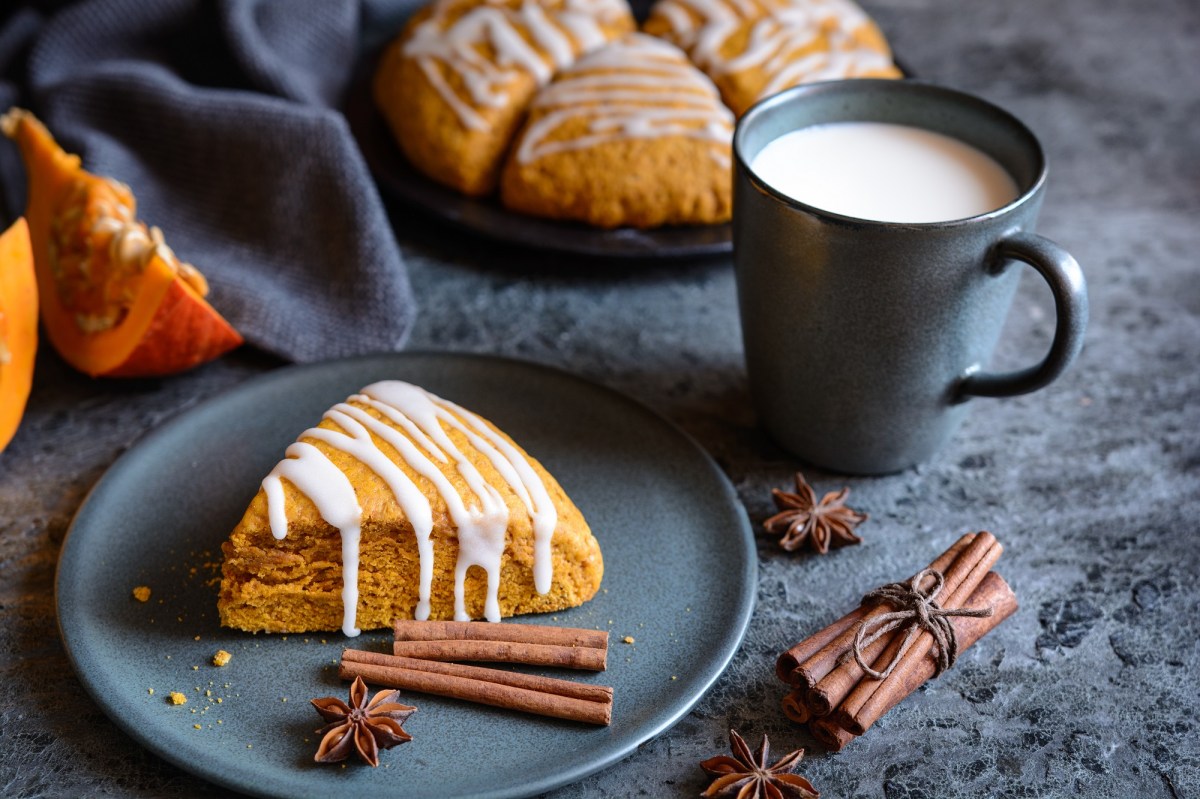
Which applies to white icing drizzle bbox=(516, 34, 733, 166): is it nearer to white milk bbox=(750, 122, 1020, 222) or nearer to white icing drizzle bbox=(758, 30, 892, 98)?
white icing drizzle bbox=(758, 30, 892, 98)

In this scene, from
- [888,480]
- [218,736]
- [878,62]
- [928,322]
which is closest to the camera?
[218,736]

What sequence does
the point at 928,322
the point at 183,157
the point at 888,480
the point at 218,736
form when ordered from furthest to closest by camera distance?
the point at 183,157 < the point at 888,480 < the point at 928,322 < the point at 218,736

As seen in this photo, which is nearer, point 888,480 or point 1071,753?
point 1071,753

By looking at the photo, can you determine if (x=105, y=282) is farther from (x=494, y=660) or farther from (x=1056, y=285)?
Answer: (x=1056, y=285)

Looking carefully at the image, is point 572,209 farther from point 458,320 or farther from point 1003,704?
point 1003,704

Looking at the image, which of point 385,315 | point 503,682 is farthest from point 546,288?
point 503,682

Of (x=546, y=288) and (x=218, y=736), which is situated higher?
(x=218, y=736)

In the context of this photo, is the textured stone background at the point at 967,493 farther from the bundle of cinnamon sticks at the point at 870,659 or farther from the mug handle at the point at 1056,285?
the mug handle at the point at 1056,285

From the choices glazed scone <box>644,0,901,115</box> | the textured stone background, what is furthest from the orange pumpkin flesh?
glazed scone <box>644,0,901,115</box>
